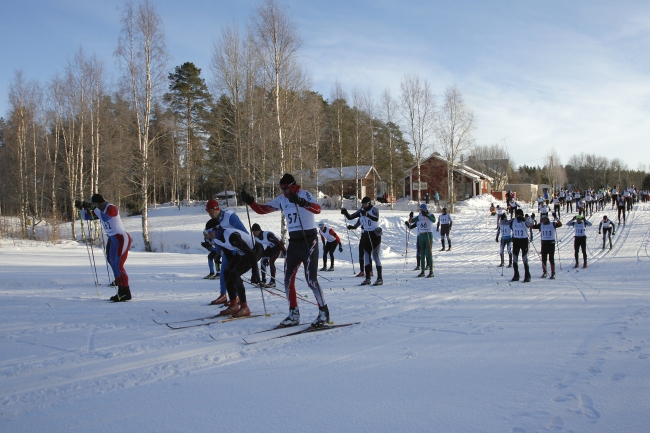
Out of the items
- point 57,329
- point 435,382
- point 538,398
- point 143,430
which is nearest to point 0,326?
point 57,329

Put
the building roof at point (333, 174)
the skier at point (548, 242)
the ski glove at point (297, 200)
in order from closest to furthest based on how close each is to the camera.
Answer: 1. the ski glove at point (297, 200)
2. the skier at point (548, 242)
3. the building roof at point (333, 174)

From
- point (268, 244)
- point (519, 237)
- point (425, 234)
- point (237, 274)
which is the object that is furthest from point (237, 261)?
point (519, 237)

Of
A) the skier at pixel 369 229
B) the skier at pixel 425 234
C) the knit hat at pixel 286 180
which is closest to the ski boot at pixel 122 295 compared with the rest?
the knit hat at pixel 286 180

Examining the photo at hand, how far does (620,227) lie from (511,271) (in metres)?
→ 18.5

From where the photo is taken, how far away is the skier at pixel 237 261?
675 centimetres

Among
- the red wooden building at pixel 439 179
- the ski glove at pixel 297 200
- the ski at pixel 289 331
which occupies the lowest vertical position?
the ski at pixel 289 331

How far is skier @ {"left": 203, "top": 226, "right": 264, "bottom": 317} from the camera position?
6.75 meters

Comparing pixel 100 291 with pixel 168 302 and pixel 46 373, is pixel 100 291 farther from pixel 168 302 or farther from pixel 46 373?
pixel 46 373

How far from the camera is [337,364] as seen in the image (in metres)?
4.41

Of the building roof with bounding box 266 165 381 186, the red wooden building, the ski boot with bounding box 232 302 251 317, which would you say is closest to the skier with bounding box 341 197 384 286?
the ski boot with bounding box 232 302 251 317

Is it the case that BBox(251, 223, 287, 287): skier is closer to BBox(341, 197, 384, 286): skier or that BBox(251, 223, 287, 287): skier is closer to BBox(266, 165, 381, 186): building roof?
BBox(341, 197, 384, 286): skier

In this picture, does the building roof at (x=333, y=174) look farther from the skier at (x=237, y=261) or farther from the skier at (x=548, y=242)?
the skier at (x=237, y=261)

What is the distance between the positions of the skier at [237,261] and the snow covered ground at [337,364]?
0.42 metres

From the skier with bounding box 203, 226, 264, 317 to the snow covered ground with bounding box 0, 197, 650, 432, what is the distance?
1.39ft
